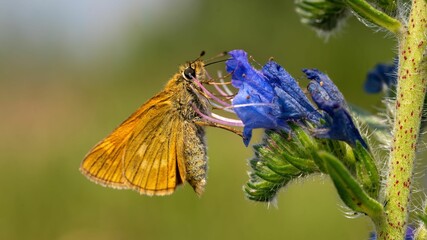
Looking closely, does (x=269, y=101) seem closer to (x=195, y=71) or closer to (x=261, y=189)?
(x=261, y=189)

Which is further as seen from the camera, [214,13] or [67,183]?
[214,13]

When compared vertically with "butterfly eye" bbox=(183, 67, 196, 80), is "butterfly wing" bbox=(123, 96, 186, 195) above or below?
below

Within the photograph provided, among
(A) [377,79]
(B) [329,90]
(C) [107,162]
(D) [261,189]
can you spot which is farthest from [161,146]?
(B) [329,90]

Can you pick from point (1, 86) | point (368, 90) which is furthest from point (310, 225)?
point (1, 86)

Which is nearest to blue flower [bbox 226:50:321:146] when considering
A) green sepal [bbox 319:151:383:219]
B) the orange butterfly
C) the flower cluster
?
→ the flower cluster

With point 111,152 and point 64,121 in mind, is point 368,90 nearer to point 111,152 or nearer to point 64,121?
point 111,152

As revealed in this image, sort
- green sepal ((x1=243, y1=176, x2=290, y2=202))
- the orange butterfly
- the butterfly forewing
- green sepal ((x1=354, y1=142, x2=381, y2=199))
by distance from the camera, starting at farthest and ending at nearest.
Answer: the butterfly forewing → the orange butterfly → green sepal ((x1=243, y1=176, x2=290, y2=202)) → green sepal ((x1=354, y1=142, x2=381, y2=199))

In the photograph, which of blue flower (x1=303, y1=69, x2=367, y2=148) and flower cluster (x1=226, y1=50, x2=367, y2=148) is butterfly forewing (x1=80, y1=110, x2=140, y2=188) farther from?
blue flower (x1=303, y1=69, x2=367, y2=148)
